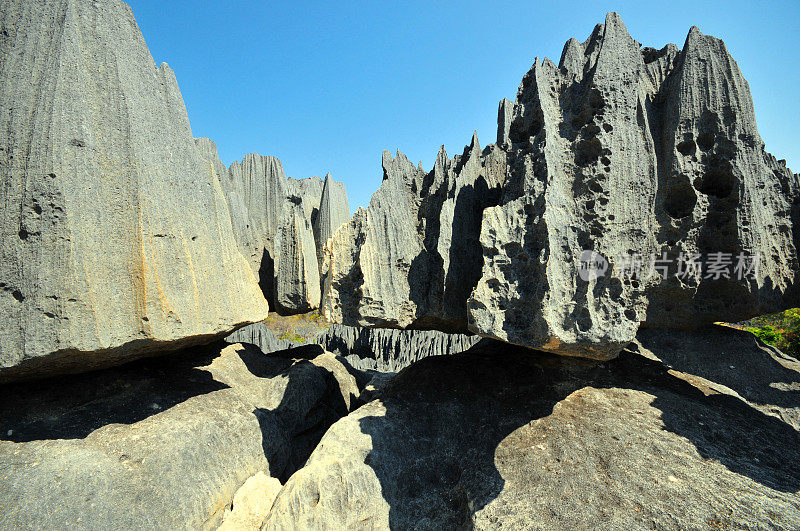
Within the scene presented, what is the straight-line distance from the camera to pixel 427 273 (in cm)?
466

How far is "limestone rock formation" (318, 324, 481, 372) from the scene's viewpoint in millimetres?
9133

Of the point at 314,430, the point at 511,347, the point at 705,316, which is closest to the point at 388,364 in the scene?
the point at 314,430

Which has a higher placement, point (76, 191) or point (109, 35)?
point (109, 35)

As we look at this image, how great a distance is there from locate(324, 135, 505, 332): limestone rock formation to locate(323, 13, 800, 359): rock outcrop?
2 cm

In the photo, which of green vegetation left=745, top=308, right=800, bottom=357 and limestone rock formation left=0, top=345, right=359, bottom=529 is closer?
limestone rock formation left=0, top=345, right=359, bottom=529

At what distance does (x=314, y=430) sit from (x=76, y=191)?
3.76m

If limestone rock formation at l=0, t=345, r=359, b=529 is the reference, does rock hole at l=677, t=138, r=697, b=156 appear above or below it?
above

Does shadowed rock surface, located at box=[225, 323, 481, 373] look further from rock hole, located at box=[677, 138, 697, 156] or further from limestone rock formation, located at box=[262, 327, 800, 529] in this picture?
rock hole, located at box=[677, 138, 697, 156]

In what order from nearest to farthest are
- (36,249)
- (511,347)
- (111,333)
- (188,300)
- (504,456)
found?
(36,249) → (111,333) → (504,456) → (188,300) → (511,347)

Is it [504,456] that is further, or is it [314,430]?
[314,430]

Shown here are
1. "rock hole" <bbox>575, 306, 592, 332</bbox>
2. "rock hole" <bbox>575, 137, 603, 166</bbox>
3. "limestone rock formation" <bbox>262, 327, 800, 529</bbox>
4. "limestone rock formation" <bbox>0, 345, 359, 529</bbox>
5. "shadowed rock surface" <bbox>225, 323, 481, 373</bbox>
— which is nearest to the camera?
"limestone rock formation" <bbox>262, 327, 800, 529</bbox>

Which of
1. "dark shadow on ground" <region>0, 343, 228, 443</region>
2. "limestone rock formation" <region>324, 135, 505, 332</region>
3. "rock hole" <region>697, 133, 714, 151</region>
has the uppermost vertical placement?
"rock hole" <region>697, 133, 714, 151</region>


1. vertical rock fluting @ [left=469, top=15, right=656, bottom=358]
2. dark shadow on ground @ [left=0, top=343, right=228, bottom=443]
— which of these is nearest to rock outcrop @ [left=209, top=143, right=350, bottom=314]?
dark shadow on ground @ [left=0, top=343, right=228, bottom=443]

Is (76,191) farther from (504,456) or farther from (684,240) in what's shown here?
(684,240)
